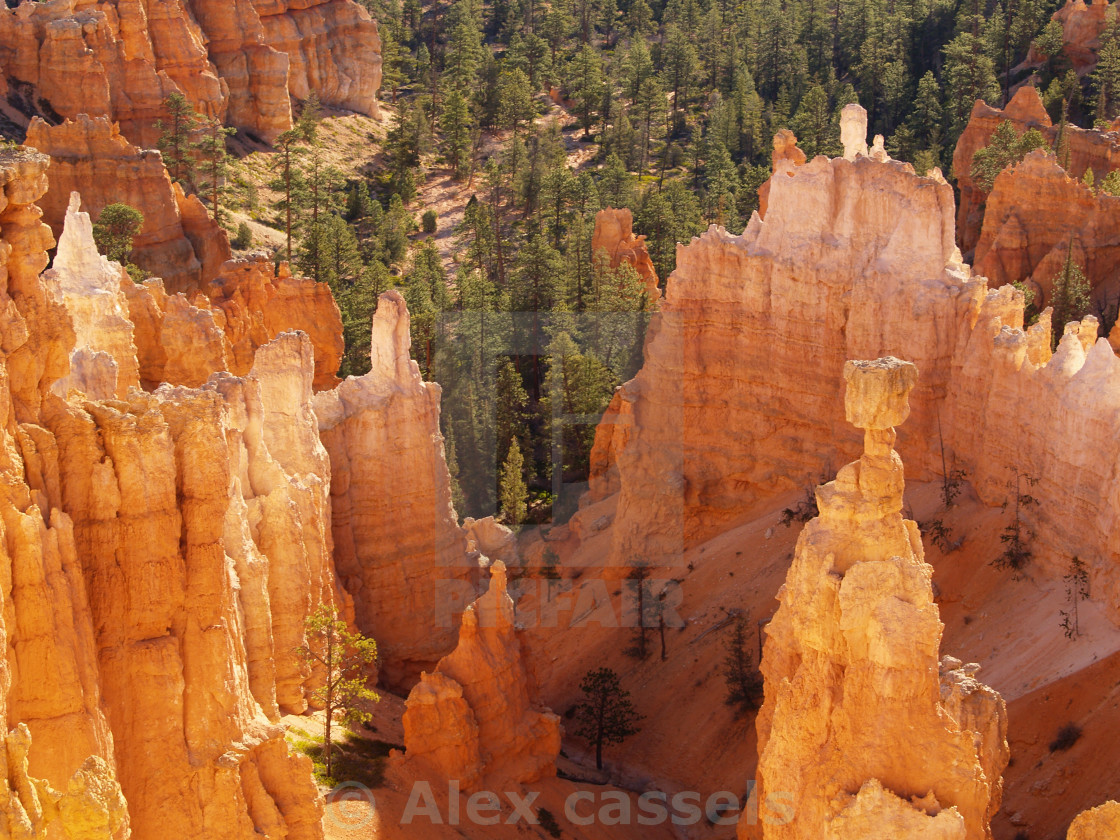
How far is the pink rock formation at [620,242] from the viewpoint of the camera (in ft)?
240

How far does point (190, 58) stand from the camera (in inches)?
3275

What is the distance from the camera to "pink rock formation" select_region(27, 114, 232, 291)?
65750 millimetres

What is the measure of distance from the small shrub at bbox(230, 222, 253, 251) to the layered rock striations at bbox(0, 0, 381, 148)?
6491 millimetres

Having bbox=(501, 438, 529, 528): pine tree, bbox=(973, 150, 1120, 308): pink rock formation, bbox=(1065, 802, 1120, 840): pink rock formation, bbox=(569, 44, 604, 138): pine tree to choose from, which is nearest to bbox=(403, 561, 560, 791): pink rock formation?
bbox=(1065, 802, 1120, 840): pink rock formation

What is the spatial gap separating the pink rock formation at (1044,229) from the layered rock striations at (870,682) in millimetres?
38492

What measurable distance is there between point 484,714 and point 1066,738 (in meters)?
12.7

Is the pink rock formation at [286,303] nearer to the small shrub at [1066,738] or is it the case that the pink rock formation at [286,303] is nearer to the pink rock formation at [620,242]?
the pink rock formation at [620,242]

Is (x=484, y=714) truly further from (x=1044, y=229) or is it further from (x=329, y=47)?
(x=329, y=47)

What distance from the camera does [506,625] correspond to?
119 ft

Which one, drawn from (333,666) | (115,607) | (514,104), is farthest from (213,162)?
(115,607)

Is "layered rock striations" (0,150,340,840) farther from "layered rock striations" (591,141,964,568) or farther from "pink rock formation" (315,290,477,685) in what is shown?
"layered rock striations" (591,141,964,568)

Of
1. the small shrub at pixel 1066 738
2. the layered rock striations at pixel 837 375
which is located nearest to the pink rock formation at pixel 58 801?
the small shrub at pixel 1066 738

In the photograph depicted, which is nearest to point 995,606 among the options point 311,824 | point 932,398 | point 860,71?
point 932,398

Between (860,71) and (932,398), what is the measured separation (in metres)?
61.3
